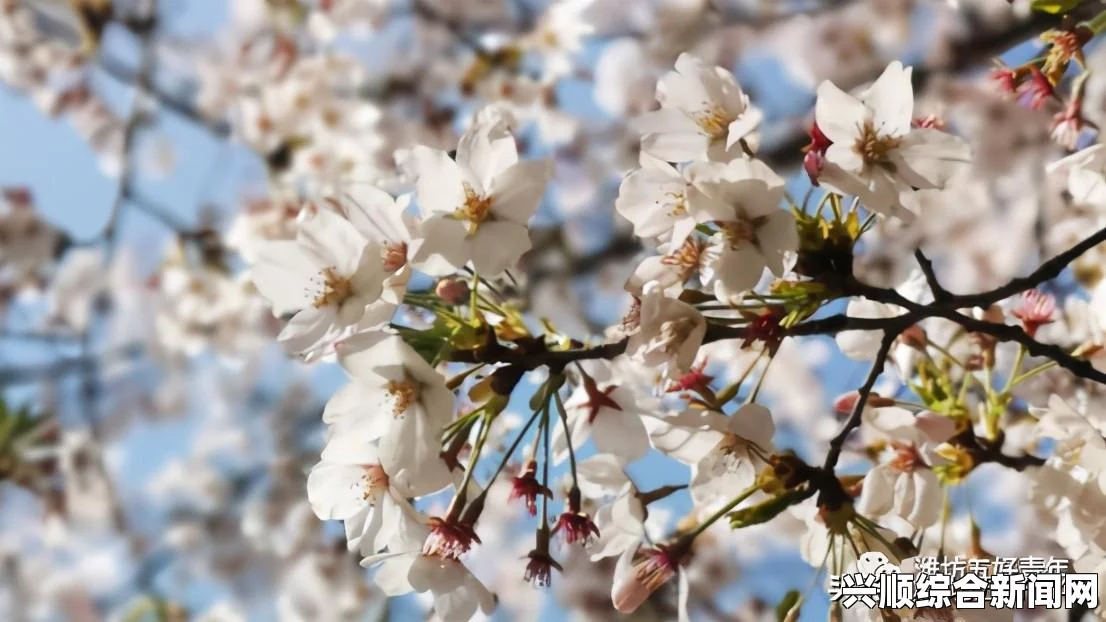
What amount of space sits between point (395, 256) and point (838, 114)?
347 millimetres

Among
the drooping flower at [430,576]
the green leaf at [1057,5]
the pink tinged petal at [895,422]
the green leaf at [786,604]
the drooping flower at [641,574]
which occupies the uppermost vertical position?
the green leaf at [1057,5]

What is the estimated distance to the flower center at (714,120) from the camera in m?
0.67

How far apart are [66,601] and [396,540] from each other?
2762 millimetres

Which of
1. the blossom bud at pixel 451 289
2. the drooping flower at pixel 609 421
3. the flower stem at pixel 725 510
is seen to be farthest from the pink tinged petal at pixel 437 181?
the flower stem at pixel 725 510

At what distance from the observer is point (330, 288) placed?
640mm

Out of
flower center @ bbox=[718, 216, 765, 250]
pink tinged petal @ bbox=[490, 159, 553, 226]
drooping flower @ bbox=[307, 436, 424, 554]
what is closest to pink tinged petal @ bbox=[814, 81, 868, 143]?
flower center @ bbox=[718, 216, 765, 250]

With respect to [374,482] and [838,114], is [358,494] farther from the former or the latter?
[838,114]

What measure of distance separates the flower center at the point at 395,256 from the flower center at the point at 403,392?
9 cm

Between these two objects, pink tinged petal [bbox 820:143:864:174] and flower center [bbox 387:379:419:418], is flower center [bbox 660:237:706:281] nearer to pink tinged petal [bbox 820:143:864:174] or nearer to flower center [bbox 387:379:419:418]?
pink tinged petal [bbox 820:143:864:174]

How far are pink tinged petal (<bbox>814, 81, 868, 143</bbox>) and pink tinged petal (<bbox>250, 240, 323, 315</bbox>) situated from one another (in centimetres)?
40

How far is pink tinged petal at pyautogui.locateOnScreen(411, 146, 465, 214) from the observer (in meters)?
0.62

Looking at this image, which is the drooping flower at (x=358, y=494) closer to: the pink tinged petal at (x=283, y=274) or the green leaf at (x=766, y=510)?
the pink tinged petal at (x=283, y=274)

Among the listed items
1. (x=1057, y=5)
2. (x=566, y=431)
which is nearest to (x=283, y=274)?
(x=566, y=431)

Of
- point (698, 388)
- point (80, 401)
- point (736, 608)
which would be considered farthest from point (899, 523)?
point (80, 401)
